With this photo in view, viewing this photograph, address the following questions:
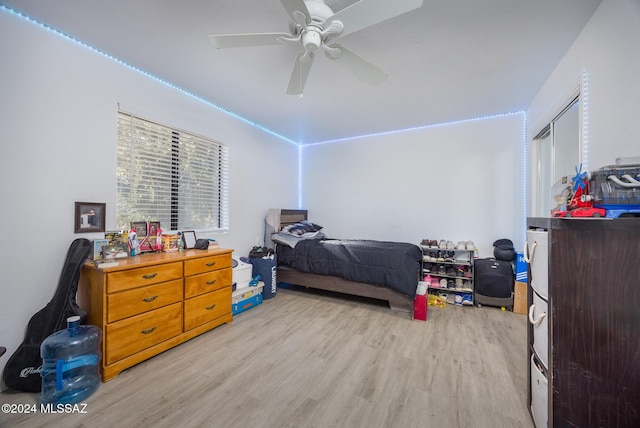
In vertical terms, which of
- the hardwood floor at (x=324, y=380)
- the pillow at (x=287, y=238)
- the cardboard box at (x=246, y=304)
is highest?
the pillow at (x=287, y=238)

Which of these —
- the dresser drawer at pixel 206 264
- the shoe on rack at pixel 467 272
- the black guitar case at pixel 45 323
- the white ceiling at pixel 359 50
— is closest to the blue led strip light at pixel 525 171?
the white ceiling at pixel 359 50

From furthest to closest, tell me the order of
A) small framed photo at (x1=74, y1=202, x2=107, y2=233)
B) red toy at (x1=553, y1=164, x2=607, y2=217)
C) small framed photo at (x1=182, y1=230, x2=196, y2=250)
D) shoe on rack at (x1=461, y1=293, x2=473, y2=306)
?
shoe on rack at (x1=461, y1=293, x2=473, y2=306) < small framed photo at (x1=182, y1=230, x2=196, y2=250) < small framed photo at (x1=74, y1=202, x2=107, y2=233) < red toy at (x1=553, y1=164, x2=607, y2=217)

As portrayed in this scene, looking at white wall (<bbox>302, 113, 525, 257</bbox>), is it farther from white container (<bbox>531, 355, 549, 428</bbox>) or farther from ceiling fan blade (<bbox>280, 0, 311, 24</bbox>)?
ceiling fan blade (<bbox>280, 0, 311, 24</bbox>)

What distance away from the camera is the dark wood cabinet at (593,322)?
87cm

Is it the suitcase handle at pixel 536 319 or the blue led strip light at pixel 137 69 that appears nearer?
the suitcase handle at pixel 536 319

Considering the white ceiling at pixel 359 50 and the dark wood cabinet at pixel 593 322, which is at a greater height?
the white ceiling at pixel 359 50

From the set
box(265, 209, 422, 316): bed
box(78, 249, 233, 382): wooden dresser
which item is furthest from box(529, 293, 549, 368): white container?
box(78, 249, 233, 382): wooden dresser

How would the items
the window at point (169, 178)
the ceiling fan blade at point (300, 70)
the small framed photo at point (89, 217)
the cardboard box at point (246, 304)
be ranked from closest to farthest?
the ceiling fan blade at point (300, 70) → the small framed photo at point (89, 217) → the window at point (169, 178) → the cardboard box at point (246, 304)

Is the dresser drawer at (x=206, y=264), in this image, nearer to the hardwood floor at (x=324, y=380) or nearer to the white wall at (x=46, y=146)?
the hardwood floor at (x=324, y=380)

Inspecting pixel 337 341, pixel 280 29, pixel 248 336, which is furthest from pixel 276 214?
pixel 280 29

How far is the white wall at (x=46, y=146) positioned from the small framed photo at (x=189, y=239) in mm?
637

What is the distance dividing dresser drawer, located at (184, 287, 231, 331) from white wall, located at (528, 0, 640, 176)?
326cm

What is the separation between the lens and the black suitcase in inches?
118

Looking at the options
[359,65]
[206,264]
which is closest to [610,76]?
[359,65]
